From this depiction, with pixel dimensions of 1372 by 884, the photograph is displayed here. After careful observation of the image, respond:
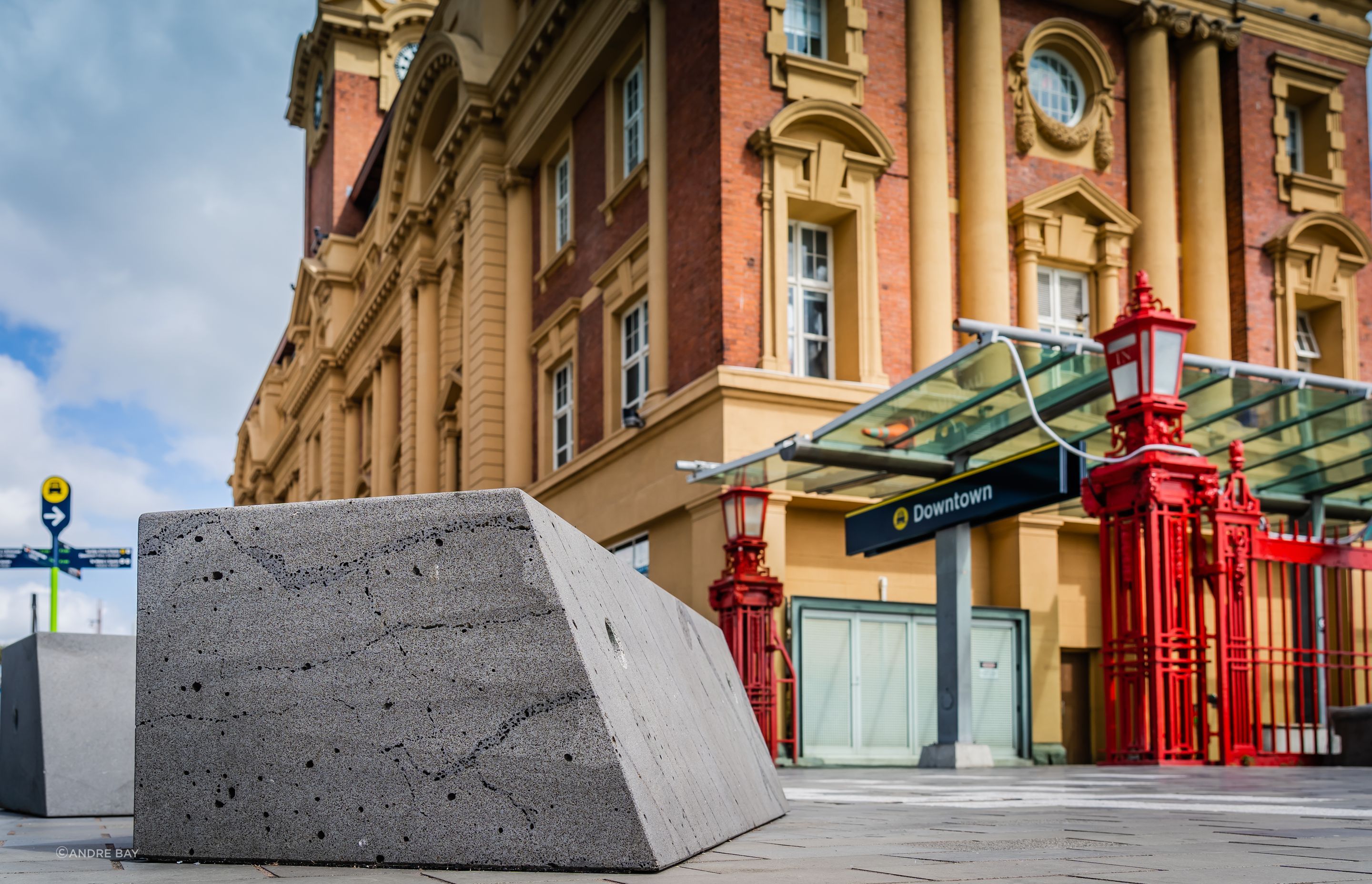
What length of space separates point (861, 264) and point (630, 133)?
5678mm

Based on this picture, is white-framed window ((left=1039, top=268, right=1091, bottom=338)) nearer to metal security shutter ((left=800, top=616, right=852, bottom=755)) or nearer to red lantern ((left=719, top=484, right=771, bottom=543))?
metal security shutter ((left=800, top=616, right=852, bottom=755))

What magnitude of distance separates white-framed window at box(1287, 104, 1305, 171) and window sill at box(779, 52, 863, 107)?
31.0ft

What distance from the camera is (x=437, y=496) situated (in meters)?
4.06

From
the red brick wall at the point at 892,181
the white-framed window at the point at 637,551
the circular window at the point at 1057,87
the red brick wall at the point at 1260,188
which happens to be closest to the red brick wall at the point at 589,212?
the red brick wall at the point at 892,181

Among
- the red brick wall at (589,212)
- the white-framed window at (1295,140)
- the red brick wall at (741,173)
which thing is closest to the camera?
the red brick wall at (741,173)

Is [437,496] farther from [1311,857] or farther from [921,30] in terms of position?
[921,30]

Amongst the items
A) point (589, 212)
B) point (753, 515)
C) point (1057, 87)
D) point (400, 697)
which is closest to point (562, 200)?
point (589, 212)

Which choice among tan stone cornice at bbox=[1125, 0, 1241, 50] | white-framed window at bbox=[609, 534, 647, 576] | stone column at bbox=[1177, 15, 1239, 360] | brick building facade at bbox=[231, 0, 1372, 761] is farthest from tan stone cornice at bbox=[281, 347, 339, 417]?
stone column at bbox=[1177, 15, 1239, 360]

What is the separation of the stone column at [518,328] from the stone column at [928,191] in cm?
955

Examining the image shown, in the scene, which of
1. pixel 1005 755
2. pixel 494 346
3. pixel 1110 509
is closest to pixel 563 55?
pixel 494 346

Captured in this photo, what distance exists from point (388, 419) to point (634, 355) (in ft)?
58.3

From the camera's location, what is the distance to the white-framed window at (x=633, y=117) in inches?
955

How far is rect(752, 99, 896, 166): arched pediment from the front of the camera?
20844 millimetres

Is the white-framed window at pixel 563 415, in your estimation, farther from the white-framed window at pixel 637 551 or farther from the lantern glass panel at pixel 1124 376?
the lantern glass panel at pixel 1124 376
